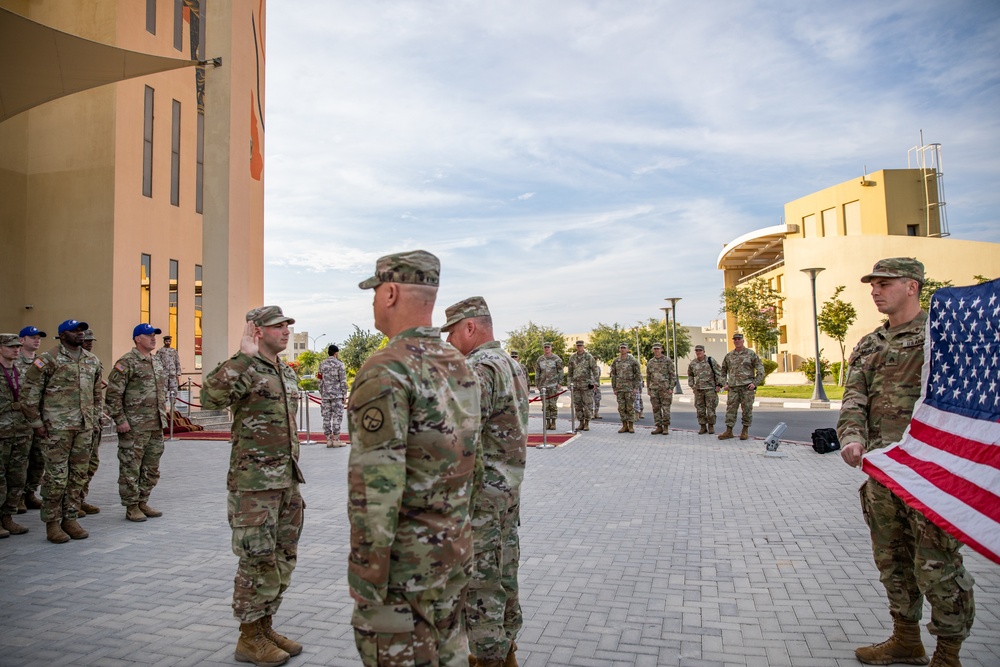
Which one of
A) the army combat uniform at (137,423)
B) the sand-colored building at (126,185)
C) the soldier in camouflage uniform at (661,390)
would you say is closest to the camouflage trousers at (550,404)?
the soldier in camouflage uniform at (661,390)

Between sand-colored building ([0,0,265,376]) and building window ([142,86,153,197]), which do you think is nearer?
sand-colored building ([0,0,265,376])

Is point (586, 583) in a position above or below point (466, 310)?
below

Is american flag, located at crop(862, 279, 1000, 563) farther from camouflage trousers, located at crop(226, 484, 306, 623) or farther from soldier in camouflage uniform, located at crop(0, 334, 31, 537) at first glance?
soldier in camouflage uniform, located at crop(0, 334, 31, 537)

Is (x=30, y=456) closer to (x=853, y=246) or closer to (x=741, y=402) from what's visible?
(x=741, y=402)

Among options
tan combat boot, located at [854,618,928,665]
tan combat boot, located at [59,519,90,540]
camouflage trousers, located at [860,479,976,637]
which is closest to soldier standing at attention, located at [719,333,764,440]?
camouflage trousers, located at [860,479,976,637]

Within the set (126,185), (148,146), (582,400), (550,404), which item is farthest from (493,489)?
(148,146)

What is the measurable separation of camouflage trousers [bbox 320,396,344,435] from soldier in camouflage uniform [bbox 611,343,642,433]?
6.56 m

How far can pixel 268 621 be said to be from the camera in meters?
3.87

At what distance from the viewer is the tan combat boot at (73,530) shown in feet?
21.7

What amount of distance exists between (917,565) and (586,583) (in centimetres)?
234

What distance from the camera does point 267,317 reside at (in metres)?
4.27

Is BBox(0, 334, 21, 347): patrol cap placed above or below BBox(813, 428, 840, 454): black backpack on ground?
above

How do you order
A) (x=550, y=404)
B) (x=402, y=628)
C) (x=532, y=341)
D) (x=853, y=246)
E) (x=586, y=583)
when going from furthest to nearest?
(x=532, y=341), (x=853, y=246), (x=550, y=404), (x=586, y=583), (x=402, y=628)

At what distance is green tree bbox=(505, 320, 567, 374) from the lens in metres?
53.3
